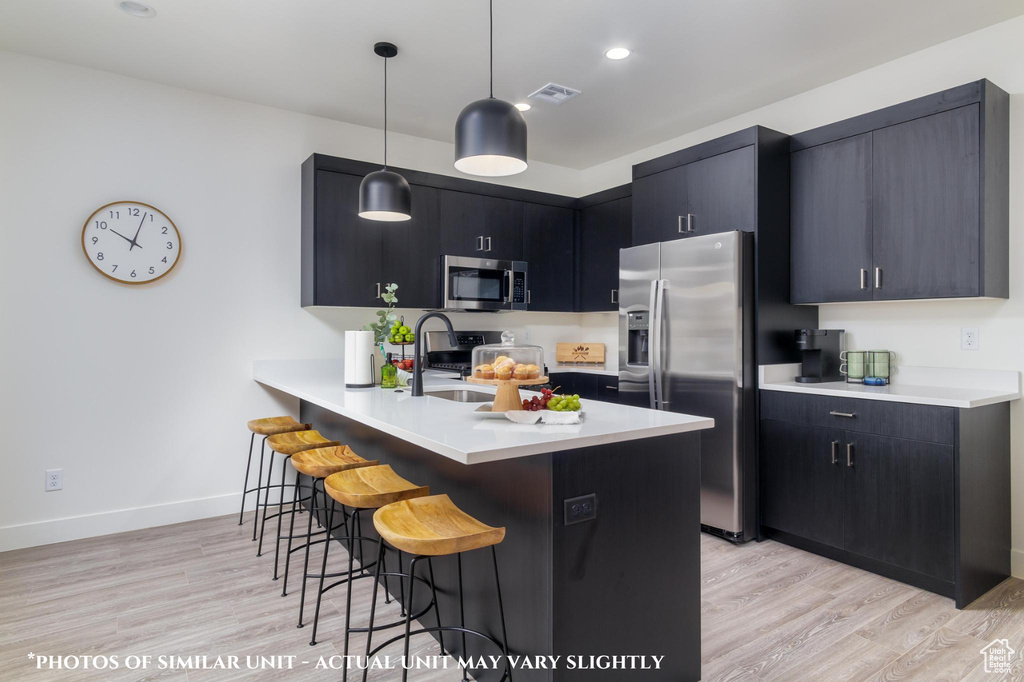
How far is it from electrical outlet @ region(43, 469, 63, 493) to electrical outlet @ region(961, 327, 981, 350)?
16.2ft

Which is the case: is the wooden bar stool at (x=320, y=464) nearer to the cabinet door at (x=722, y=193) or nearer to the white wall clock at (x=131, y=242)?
the white wall clock at (x=131, y=242)

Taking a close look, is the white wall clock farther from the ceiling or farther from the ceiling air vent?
the ceiling air vent

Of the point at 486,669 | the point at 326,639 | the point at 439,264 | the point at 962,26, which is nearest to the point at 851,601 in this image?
the point at 486,669

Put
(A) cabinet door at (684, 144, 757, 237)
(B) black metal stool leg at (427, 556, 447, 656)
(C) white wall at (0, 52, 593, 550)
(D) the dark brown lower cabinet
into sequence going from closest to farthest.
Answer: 1. (B) black metal stool leg at (427, 556, 447, 656)
2. (D) the dark brown lower cabinet
3. (C) white wall at (0, 52, 593, 550)
4. (A) cabinet door at (684, 144, 757, 237)

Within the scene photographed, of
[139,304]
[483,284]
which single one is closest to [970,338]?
[483,284]

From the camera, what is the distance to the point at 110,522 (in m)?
3.46

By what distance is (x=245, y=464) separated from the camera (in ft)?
12.8

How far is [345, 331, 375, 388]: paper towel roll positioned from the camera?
3133 millimetres

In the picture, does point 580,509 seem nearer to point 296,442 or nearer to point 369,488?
point 369,488

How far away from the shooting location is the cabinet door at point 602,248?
4.58 meters

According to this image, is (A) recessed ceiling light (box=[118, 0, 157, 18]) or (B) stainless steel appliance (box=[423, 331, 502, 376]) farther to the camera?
(B) stainless steel appliance (box=[423, 331, 502, 376])

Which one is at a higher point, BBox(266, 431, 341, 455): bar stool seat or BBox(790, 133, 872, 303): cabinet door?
BBox(790, 133, 872, 303): cabinet door

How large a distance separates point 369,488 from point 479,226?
2.81m

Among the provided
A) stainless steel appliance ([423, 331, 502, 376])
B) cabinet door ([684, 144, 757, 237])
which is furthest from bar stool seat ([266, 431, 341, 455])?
cabinet door ([684, 144, 757, 237])
